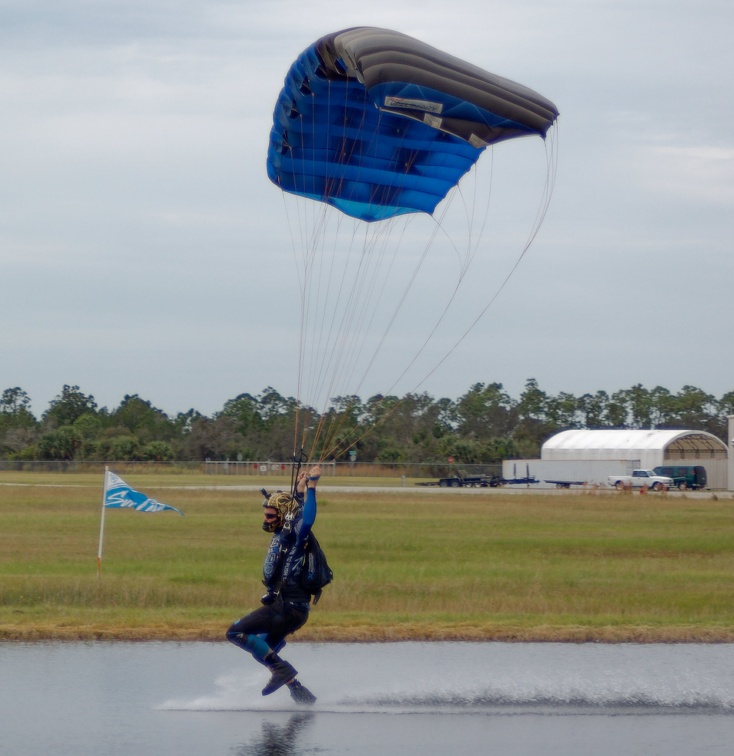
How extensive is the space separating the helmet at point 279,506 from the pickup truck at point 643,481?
58.7 m

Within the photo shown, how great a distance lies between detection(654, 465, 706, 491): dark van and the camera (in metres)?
72.1

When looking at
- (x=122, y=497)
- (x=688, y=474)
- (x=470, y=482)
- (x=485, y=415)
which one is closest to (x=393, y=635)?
(x=122, y=497)

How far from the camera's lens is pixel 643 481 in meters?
68.2

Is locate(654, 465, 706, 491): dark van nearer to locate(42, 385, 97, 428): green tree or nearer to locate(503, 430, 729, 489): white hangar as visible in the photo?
locate(503, 430, 729, 489): white hangar

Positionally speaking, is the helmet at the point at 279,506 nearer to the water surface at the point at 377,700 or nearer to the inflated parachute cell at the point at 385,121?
the water surface at the point at 377,700

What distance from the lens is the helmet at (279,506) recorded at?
8.76m

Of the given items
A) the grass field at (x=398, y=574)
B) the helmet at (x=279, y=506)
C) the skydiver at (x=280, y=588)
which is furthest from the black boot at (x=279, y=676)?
the grass field at (x=398, y=574)

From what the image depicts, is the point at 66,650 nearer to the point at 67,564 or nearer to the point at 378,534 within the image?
the point at 67,564

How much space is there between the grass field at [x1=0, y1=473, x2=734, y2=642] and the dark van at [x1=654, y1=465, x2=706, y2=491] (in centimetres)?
3250

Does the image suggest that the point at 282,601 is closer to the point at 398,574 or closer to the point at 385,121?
the point at 385,121

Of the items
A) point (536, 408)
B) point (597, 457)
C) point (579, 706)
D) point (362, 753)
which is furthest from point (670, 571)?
point (536, 408)

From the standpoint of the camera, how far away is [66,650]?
406 inches

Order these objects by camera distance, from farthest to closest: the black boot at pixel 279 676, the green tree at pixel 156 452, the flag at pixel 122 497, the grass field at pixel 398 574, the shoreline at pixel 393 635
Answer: the green tree at pixel 156 452 → the flag at pixel 122 497 → the grass field at pixel 398 574 → the shoreline at pixel 393 635 → the black boot at pixel 279 676

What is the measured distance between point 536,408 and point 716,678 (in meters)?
A: 132
